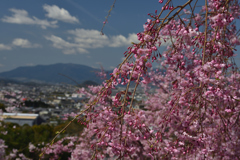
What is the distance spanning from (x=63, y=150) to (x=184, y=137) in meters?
6.47

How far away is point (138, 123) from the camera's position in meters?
1.95

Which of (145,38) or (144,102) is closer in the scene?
(145,38)

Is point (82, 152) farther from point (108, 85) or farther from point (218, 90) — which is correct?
point (218, 90)

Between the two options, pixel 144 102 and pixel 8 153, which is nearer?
pixel 8 153

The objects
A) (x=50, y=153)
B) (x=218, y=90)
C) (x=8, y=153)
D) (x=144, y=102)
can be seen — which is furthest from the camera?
(x=144, y=102)

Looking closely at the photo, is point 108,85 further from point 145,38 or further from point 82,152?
point 82,152

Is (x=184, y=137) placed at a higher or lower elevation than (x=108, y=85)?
lower

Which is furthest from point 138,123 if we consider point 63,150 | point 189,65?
point 63,150

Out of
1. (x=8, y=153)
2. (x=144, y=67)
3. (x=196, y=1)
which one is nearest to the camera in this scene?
(x=144, y=67)

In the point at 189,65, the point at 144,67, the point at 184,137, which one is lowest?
the point at 184,137

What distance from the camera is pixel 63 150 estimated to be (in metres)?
7.55

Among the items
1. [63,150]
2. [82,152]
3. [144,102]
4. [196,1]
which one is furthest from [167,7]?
[144,102]

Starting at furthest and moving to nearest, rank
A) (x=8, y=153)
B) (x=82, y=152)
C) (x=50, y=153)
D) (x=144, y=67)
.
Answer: (x=50, y=153) < (x=8, y=153) < (x=82, y=152) < (x=144, y=67)

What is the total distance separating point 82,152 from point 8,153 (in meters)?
2.73
